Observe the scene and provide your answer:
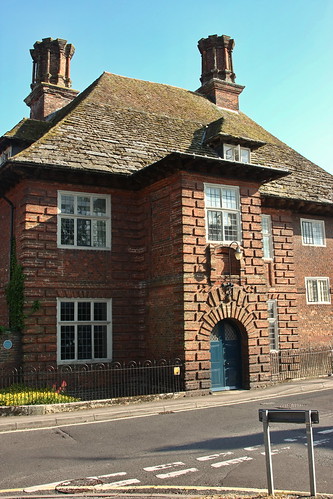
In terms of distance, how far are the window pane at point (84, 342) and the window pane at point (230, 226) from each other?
20.8ft

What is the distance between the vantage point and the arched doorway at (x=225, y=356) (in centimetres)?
1848

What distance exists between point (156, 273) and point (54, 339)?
177 inches

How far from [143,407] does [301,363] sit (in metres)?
9.71

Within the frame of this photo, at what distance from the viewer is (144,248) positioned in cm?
2033

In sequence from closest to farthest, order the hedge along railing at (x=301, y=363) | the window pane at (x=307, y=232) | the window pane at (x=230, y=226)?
1. the window pane at (x=230, y=226)
2. the hedge along railing at (x=301, y=363)
3. the window pane at (x=307, y=232)

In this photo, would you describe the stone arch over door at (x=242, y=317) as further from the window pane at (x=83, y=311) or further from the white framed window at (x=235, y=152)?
the white framed window at (x=235, y=152)

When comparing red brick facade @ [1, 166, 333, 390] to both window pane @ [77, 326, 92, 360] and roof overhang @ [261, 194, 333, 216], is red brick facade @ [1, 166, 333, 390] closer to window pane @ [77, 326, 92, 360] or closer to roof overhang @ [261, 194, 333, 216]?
window pane @ [77, 326, 92, 360]

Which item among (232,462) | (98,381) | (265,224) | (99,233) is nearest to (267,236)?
(265,224)

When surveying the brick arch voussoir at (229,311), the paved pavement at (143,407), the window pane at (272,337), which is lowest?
the paved pavement at (143,407)

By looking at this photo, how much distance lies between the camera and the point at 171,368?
679 inches

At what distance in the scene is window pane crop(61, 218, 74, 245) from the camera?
63.0 ft

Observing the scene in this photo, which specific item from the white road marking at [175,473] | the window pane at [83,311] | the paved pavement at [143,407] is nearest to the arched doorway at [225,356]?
the paved pavement at [143,407]

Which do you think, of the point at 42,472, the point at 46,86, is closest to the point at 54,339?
the point at 42,472

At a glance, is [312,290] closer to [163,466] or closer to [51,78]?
[163,466]
